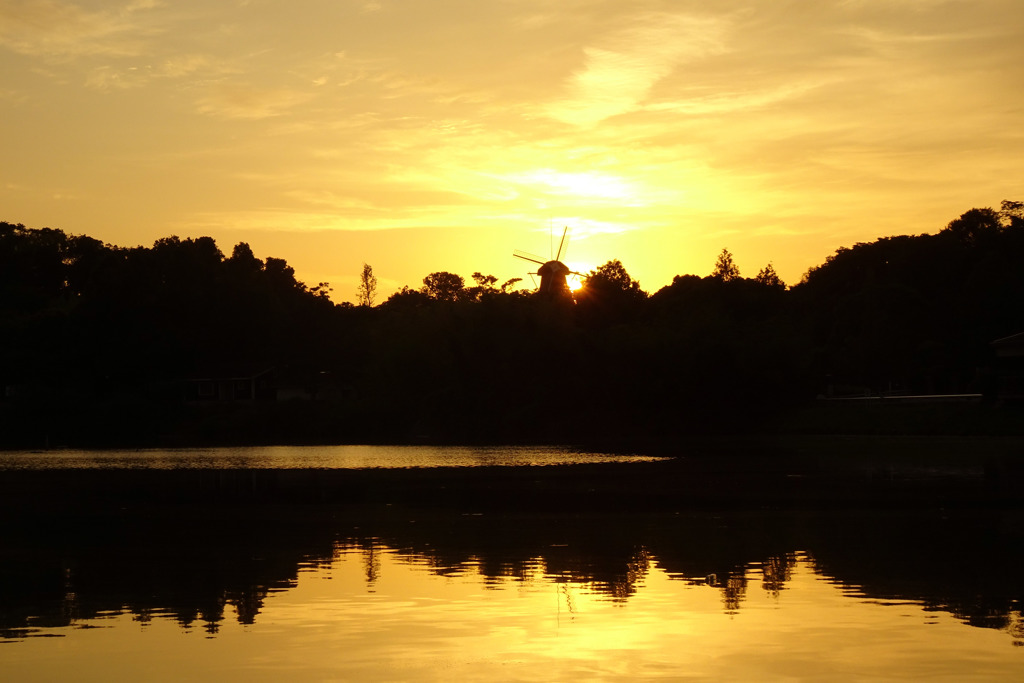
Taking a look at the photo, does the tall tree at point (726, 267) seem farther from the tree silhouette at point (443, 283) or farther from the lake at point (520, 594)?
the lake at point (520, 594)

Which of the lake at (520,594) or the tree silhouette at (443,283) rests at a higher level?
the tree silhouette at (443,283)

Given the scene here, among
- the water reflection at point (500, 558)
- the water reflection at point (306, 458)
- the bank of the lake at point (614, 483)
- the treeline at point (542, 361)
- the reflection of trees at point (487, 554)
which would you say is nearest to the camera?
the water reflection at point (500, 558)

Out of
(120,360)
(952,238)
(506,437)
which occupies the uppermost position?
(952,238)

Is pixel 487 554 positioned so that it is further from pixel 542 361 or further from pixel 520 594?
pixel 542 361

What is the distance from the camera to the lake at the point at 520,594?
12.2 m

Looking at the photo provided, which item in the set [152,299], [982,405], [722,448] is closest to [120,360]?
[152,299]

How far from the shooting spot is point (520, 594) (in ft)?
53.8

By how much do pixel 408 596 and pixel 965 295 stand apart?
7517cm

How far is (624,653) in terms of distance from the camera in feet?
41.2

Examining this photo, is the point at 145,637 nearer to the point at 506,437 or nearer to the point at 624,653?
the point at 624,653

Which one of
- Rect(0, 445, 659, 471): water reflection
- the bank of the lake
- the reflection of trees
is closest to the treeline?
Rect(0, 445, 659, 471): water reflection

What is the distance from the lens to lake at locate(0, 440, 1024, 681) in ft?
40.1

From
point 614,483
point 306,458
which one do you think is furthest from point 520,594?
point 306,458

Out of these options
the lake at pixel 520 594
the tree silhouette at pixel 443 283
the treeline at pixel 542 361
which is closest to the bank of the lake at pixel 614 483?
the lake at pixel 520 594
